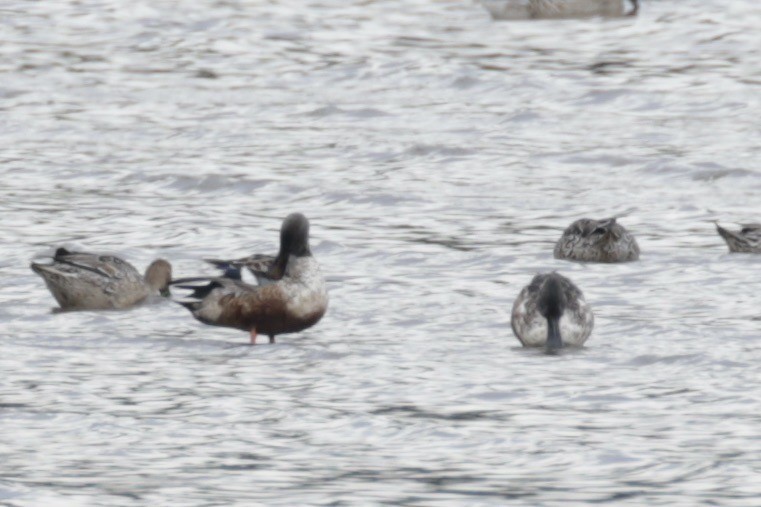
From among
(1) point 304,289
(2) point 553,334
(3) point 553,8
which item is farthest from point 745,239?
(3) point 553,8

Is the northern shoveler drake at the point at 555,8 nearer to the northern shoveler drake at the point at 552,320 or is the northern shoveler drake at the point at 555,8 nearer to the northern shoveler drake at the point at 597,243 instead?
the northern shoveler drake at the point at 597,243

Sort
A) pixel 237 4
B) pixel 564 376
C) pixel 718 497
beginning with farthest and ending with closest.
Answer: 1. pixel 237 4
2. pixel 564 376
3. pixel 718 497

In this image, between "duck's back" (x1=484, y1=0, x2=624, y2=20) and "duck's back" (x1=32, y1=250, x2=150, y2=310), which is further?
"duck's back" (x1=484, y1=0, x2=624, y2=20)

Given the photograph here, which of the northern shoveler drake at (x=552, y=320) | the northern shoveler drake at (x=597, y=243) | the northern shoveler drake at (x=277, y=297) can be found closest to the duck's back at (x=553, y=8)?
the northern shoveler drake at (x=597, y=243)

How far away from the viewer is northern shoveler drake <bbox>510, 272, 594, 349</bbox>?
12711 millimetres

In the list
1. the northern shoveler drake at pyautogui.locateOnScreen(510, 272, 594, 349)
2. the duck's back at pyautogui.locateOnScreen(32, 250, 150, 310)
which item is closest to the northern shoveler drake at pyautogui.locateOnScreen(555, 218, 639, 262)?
the northern shoveler drake at pyautogui.locateOnScreen(510, 272, 594, 349)

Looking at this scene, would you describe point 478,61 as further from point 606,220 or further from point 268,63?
point 606,220

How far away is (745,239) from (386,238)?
289cm

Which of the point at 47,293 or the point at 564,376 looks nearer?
the point at 564,376

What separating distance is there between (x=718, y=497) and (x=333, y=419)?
2359 mm

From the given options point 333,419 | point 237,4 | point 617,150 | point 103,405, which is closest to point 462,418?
point 333,419

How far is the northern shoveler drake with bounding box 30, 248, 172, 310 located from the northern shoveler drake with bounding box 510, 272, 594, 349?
9.58ft

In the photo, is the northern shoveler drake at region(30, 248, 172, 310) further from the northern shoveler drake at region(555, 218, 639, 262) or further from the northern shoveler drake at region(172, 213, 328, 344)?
the northern shoveler drake at region(555, 218, 639, 262)

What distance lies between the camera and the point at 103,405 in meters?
11.2
